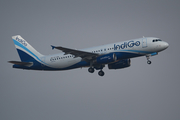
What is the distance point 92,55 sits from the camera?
52750 millimetres

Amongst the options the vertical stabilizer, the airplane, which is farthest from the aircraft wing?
the vertical stabilizer

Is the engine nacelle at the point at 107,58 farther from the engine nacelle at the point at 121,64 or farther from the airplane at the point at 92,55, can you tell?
the engine nacelle at the point at 121,64

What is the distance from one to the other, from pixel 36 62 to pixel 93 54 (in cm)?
1286

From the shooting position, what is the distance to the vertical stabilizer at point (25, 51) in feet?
196

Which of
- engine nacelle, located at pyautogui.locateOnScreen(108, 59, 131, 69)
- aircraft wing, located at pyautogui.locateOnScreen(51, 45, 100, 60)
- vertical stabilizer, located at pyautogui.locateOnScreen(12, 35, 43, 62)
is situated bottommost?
engine nacelle, located at pyautogui.locateOnScreen(108, 59, 131, 69)

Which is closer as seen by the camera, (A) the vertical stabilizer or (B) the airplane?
(B) the airplane

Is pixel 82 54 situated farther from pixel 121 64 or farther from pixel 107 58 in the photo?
pixel 121 64

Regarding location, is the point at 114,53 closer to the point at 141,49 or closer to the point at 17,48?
the point at 141,49

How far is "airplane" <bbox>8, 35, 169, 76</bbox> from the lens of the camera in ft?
167

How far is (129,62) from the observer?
58.1 meters

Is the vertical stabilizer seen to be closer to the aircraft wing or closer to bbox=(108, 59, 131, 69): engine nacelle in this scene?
the aircraft wing

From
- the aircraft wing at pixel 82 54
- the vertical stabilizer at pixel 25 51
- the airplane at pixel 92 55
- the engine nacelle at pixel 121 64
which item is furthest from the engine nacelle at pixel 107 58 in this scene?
the vertical stabilizer at pixel 25 51

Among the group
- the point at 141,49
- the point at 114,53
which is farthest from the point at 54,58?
the point at 141,49

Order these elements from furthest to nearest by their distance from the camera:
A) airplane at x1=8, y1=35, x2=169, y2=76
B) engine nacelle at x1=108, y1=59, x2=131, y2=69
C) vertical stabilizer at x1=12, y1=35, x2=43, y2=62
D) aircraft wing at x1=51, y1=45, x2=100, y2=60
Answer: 1. vertical stabilizer at x1=12, y1=35, x2=43, y2=62
2. engine nacelle at x1=108, y1=59, x2=131, y2=69
3. airplane at x1=8, y1=35, x2=169, y2=76
4. aircraft wing at x1=51, y1=45, x2=100, y2=60
